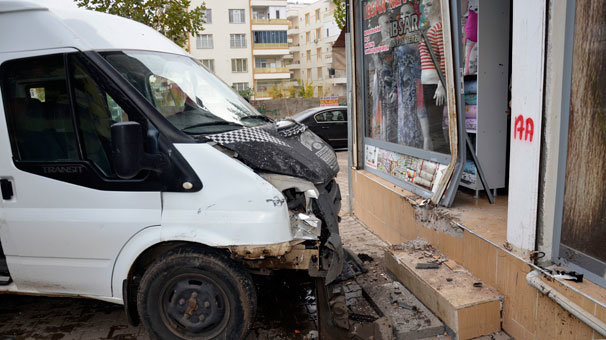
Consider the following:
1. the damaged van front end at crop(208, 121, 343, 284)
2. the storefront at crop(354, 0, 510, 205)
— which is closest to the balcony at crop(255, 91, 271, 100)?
the storefront at crop(354, 0, 510, 205)

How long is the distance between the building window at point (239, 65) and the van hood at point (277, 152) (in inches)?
1807

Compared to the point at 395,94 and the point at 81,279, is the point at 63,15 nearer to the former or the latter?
the point at 81,279

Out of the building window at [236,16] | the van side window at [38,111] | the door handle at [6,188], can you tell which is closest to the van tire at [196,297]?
the van side window at [38,111]

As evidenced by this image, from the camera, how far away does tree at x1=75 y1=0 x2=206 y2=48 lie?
343 inches

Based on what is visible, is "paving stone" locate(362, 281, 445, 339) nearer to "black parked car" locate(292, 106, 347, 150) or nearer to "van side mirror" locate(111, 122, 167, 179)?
"van side mirror" locate(111, 122, 167, 179)

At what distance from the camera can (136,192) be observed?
3223 millimetres

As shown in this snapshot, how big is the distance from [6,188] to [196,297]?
177cm

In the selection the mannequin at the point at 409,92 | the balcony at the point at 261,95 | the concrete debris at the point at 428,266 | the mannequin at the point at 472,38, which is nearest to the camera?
the concrete debris at the point at 428,266

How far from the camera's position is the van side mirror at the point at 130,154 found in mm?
2924

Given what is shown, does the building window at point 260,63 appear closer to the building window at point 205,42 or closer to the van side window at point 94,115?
the building window at point 205,42

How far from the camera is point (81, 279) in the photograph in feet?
11.3

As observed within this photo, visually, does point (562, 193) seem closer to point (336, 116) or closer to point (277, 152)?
point (277, 152)

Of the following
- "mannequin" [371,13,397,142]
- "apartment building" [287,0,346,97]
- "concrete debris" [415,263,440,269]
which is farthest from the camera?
"apartment building" [287,0,346,97]

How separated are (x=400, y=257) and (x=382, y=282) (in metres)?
0.33
